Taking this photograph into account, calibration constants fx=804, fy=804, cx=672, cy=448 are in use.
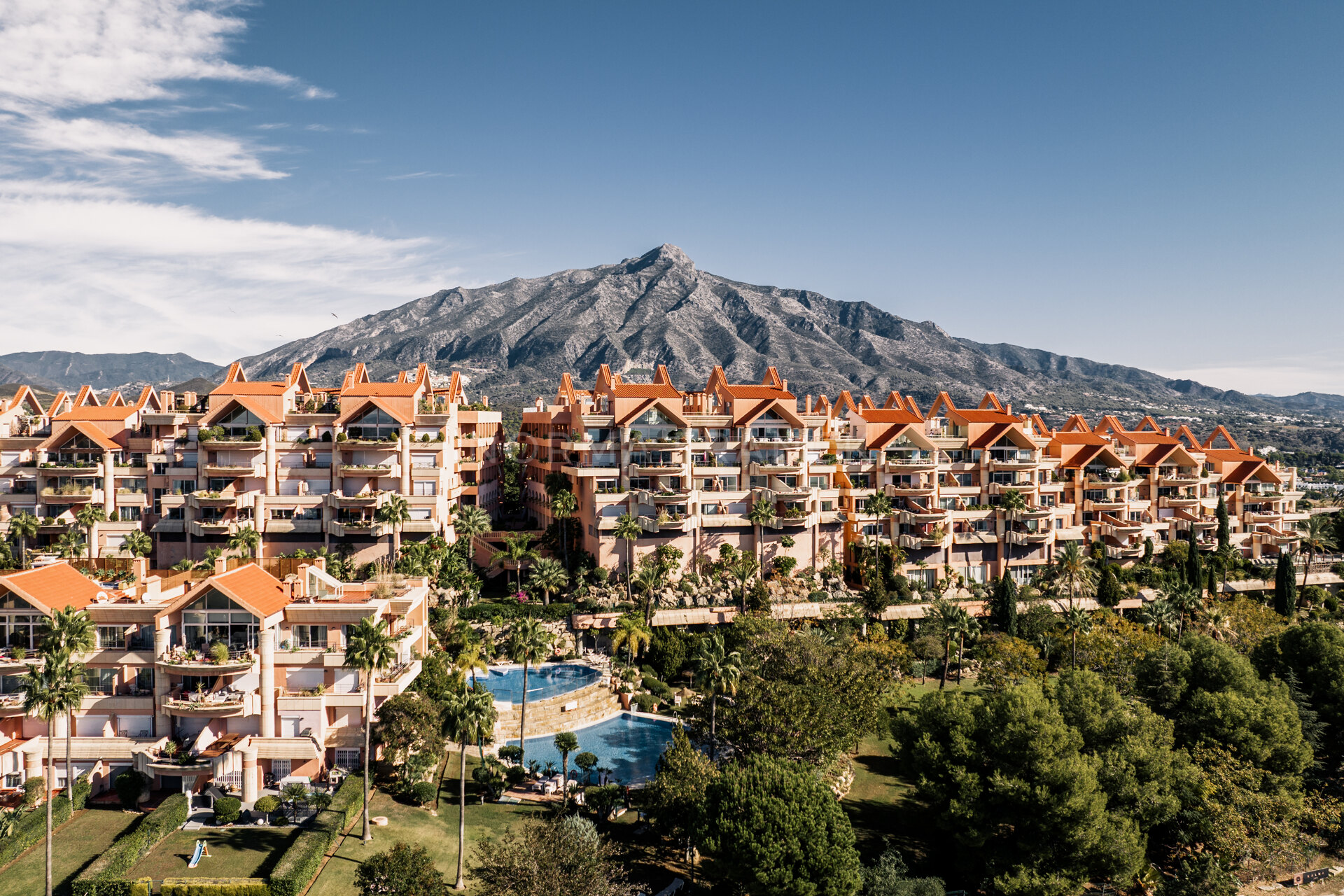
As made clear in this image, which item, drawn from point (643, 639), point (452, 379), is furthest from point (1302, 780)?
point (452, 379)

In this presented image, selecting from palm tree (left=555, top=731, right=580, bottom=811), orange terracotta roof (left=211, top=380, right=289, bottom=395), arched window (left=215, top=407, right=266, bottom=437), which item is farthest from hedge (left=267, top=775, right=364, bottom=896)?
orange terracotta roof (left=211, top=380, right=289, bottom=395)

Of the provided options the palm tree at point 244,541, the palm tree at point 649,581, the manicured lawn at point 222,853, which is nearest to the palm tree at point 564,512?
the palm tree at point 649,581

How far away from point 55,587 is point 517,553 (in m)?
34.3

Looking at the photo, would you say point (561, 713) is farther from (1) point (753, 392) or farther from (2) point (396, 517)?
(1) point (753, 392)

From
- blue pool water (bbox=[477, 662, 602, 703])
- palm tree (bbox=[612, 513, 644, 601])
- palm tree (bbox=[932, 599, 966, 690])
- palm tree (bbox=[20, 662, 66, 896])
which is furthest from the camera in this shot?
palm tree (bbox=[612, 513, 644, 601])

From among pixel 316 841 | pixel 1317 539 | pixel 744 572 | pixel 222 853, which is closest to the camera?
pixel 316 841

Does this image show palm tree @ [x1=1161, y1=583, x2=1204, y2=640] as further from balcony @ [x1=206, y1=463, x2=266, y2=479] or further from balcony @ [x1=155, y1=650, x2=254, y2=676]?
balcony @ [x1=206, y1=463, x2=266, y2=479]

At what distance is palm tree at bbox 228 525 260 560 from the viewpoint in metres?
68.4

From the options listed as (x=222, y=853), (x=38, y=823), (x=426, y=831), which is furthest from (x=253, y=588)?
(x=426, y=831)

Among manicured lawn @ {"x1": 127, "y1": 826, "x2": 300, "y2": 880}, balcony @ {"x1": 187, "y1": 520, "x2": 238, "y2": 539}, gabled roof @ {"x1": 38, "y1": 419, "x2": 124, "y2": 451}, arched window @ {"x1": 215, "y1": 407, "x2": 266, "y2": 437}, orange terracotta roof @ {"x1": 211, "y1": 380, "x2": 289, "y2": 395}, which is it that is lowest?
manicured lawn @ {"x1": 127, "y1": 826, "x2": 300, "y2": 880}

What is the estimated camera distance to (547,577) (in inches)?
2726

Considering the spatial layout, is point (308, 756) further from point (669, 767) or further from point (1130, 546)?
point (1130, 546)

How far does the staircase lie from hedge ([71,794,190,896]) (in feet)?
57.1

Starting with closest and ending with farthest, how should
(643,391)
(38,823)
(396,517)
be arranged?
1. (38,823)
2. (396,517)
3. (643,391)
